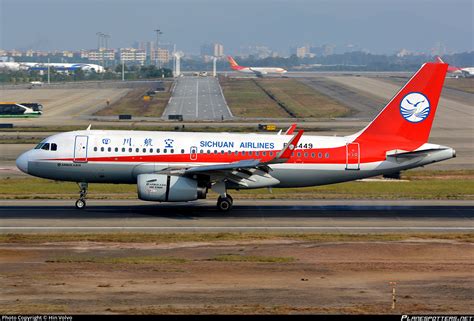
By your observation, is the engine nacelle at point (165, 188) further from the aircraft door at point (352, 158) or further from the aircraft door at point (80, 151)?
the aircraft door at point (352, 158)

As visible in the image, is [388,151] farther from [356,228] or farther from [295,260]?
[295,260]

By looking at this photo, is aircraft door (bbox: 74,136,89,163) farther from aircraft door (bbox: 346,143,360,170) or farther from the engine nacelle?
aircraft door (bbox: 346,143,360,170)

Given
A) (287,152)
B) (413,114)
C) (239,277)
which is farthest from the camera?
(413,114)

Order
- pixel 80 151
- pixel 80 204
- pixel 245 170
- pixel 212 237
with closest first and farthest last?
pixel 212 237
pixel 245 170
pixel 80 151
pixel 80 204

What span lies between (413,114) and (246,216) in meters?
11.8

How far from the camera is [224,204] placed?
149 ft

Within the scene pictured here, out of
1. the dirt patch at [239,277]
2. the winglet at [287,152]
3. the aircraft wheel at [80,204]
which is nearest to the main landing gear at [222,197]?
the winglet at [287,152]

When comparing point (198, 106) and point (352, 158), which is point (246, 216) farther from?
point (198, 106)

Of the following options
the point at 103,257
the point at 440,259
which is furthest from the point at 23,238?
the point at 440,259

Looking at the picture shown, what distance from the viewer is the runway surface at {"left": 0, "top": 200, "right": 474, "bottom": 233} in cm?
4116

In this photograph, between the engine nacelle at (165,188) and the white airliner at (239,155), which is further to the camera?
the white airliner at (239,155)

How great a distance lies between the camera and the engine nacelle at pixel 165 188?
1699 inches

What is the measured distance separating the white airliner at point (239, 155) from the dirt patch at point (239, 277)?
326 inches

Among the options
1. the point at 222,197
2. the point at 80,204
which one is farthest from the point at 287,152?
the point at 80,204
